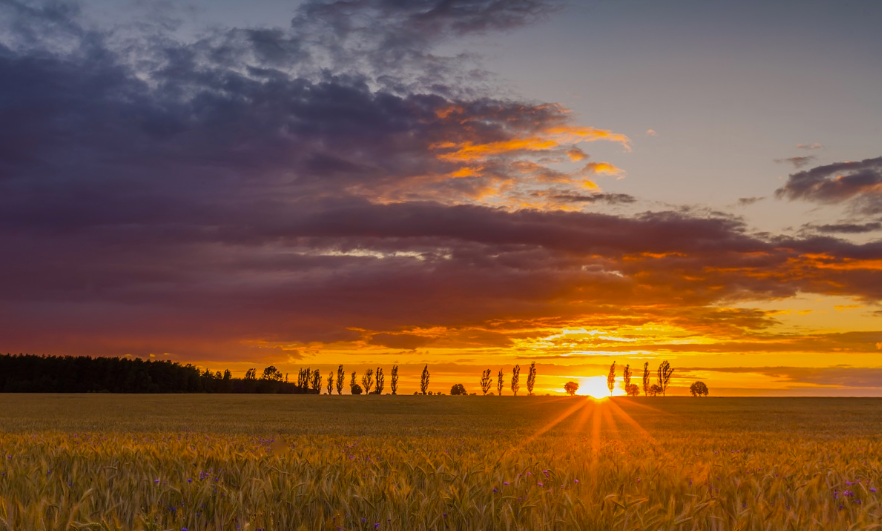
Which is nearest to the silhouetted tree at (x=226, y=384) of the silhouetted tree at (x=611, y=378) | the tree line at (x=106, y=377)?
the tree line at (x=106, y=377)

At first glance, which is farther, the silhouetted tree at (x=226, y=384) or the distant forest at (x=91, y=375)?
the silhouetted tree at (x=226, y=384)

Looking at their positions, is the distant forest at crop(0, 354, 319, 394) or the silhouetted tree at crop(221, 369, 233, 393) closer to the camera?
the distant forest at crop(0, 354, 319, 394)

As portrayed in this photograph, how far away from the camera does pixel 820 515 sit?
4.89 m

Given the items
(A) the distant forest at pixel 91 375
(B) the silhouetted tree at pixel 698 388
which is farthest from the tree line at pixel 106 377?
(B) the silhouetted tree at pixel 698 388

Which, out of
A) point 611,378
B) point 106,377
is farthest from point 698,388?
point 106,377

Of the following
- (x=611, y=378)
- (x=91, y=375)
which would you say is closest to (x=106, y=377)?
(x=91, y=375)

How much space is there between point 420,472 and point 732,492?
298 centimetres

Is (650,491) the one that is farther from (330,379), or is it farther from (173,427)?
(330,379)

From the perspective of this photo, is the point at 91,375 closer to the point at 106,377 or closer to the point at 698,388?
the point at 106,377

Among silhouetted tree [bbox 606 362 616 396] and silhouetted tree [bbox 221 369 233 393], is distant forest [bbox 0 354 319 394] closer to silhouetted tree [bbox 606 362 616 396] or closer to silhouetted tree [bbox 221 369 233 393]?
silhouetted tree [bbox 221 369 233 393]

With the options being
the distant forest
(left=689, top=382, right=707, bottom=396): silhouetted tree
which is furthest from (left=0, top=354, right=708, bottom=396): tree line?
(left=689, top=382, right=707, bottom=396): silhouetted tree

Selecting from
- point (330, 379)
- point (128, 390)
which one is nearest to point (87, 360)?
point (128, 390)

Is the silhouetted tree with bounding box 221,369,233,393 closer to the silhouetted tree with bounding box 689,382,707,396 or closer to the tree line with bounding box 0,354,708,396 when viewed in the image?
the tree line with bounding box 0,354,708,396

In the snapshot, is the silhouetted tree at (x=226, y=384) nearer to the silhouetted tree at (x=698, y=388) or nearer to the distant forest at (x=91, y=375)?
the distant forest at (x=91, y=375)
